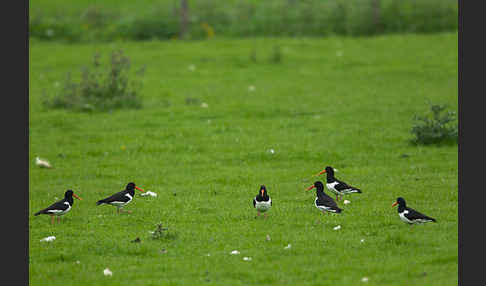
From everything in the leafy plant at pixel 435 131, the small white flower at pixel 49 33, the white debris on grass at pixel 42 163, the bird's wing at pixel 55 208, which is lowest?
the bird's wing at pixel 55 208

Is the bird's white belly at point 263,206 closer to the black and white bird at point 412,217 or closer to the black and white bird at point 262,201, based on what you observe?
the black and white bird at point 262,201

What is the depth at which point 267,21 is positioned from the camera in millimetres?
39438

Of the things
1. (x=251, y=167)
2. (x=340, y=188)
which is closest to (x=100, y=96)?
(x=251, y=167)

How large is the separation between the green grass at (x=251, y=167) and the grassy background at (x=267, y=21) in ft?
12.9

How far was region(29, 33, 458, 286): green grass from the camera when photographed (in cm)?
1105

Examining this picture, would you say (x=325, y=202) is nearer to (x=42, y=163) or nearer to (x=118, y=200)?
(x=118, y=200)

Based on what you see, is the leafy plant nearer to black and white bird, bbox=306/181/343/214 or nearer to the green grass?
the green grass

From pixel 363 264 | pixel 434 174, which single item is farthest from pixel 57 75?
pixel 363 264

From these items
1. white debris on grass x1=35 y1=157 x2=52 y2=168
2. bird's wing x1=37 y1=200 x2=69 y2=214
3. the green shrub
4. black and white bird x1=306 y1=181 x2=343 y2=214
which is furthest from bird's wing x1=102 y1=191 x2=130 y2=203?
the green shrub

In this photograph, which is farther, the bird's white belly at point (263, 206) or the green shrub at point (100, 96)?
the green shrub at point (100, 96)

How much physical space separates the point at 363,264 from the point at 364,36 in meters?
28.3

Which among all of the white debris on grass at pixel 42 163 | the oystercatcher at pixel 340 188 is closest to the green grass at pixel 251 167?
the white debris on grass at pixel 42 163

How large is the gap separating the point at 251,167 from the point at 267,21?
75.5ft

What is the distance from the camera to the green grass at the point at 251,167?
11055 millimetres
